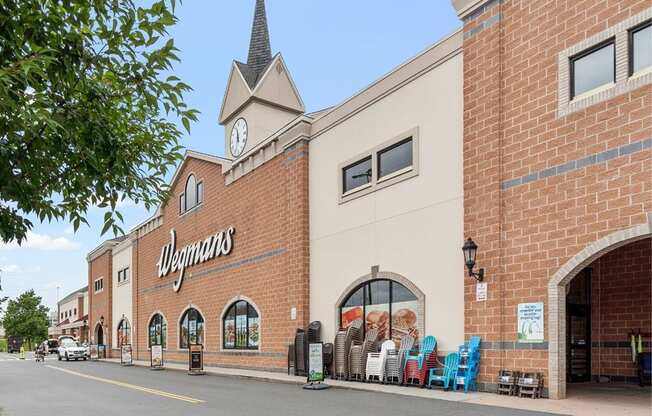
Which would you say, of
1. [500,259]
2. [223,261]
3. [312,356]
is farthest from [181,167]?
[500,259]

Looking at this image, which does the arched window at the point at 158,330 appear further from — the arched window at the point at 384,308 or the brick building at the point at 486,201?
the arched window at the point at 384,308

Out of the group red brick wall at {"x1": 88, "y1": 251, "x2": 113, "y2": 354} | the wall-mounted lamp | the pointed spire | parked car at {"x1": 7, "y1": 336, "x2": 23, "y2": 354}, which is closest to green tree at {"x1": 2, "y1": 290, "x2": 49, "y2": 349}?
parked car at {"x1": 7, "y1": 336, "x2": 23, "y2": 354}

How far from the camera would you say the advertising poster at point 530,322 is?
39.3 ft

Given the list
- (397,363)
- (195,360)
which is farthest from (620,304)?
(195,360)

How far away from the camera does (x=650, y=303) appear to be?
13.7m

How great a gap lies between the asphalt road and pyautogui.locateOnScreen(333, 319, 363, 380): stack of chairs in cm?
171

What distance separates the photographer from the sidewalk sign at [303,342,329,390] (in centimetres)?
1566

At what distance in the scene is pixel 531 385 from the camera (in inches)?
462

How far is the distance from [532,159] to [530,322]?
3431 millimetres

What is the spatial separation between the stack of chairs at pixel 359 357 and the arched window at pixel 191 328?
14.2 metres

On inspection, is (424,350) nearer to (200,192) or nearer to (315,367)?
(315,367)

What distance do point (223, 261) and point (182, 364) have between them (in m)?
7.26

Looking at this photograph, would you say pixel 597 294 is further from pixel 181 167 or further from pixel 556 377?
pixel 181 167

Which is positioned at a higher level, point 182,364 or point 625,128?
point 625,128
